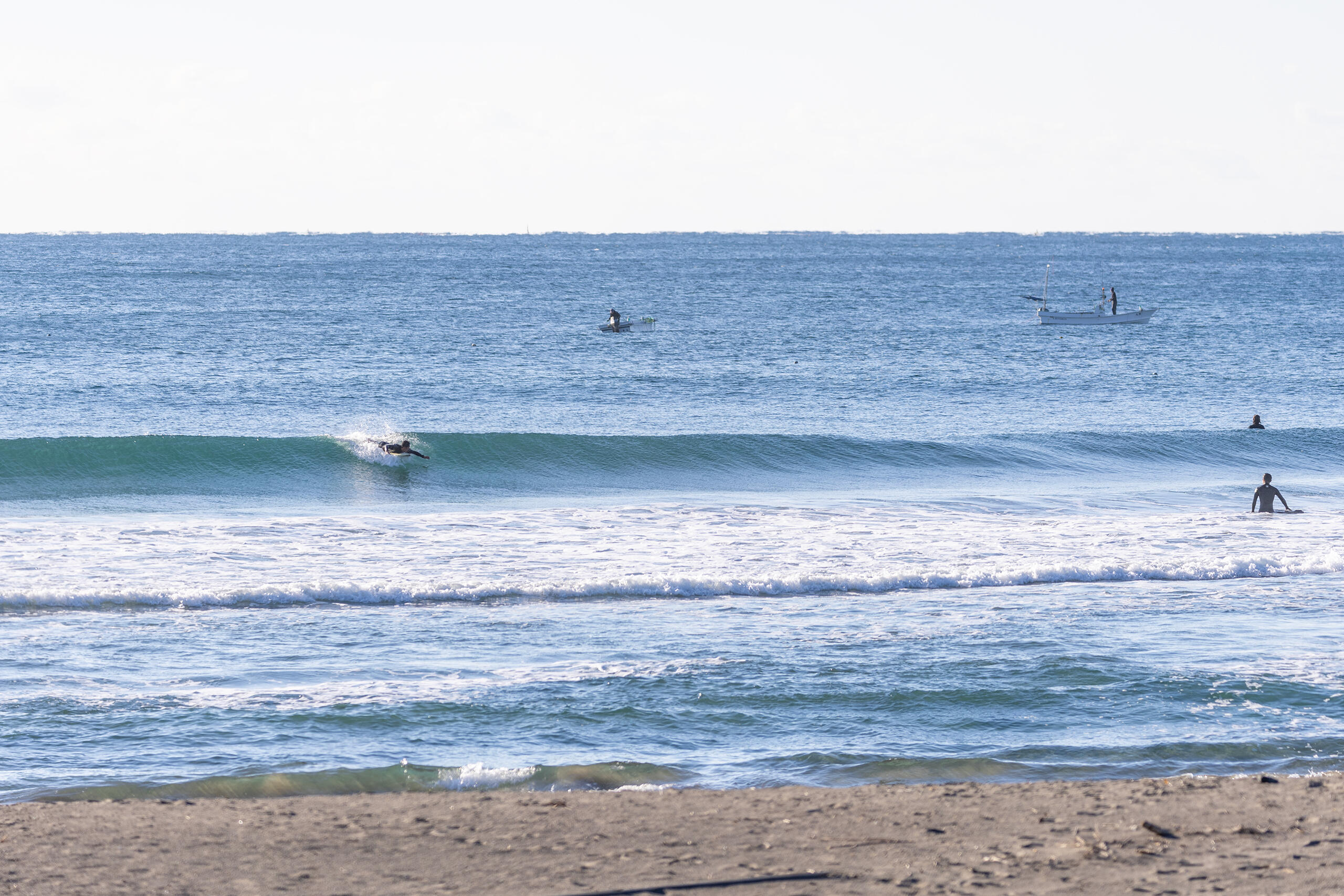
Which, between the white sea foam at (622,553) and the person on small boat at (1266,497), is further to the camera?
the person on small boat at (1266,497)

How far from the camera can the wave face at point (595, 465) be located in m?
25.3

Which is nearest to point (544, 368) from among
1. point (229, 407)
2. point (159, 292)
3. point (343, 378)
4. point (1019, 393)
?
point (343, 378)

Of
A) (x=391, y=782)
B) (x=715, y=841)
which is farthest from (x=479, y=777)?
(x=715, y=841)

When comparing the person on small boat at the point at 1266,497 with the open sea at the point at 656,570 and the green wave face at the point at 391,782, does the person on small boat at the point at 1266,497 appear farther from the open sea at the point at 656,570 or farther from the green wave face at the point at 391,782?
the green wave face at the point at 391,782

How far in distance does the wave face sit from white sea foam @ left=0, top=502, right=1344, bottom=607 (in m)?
3.54

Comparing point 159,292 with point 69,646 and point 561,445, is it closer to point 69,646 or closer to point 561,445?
point 561,445

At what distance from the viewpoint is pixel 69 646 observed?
12969 millimetres

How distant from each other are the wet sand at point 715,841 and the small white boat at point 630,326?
4890 cm

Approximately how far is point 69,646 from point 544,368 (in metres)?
33.1

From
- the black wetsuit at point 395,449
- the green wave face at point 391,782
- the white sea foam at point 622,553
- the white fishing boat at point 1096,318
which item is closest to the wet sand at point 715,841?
the green wave face at point 391,782

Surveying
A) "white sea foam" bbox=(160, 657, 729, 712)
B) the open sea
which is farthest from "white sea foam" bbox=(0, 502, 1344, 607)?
"white sea foam" bbox=(160, 657, 729, 712)

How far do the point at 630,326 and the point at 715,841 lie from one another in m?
51.4

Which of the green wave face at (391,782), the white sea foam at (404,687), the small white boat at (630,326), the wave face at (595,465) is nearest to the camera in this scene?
the green wave face at (391,782)

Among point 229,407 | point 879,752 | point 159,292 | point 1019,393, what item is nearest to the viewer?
point 879,752
